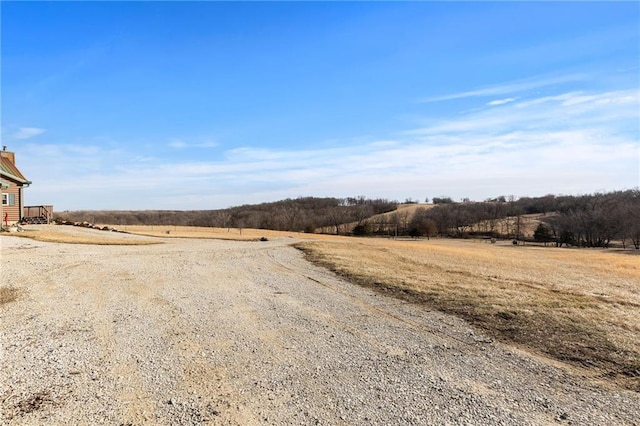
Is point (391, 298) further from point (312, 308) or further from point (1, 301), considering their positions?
point (1, 301)

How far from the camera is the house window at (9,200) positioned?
30772mm

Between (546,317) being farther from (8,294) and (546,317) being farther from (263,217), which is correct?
(263,217)

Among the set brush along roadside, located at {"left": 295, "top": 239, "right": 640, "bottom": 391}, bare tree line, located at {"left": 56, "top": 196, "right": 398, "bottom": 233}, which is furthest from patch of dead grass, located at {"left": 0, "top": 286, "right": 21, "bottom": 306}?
bare tree line, located at {"left": 56, "top": 196, "right": 398, "bottom": 233}

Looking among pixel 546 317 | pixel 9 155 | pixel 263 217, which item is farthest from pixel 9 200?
pixel 263 217

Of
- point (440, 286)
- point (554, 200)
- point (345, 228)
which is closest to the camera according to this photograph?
point (440, 286)

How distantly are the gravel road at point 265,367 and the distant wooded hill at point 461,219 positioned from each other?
74.9 metres

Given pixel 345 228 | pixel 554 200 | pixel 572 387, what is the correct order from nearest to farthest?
pixel 572 387 → pixel 345 228 → pixel 554 200

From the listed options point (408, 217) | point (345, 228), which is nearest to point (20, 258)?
point (345, 228)

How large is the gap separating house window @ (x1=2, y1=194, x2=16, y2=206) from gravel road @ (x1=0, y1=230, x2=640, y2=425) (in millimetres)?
25572

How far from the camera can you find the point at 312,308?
9.38 metres

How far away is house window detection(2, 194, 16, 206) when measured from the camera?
30772 millimetres

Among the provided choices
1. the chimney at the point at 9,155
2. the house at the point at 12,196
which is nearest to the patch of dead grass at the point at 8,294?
the house at the point at 12,196

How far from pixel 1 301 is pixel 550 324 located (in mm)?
11297

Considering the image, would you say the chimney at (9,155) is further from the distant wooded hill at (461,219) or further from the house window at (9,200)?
the distant wooded hill at (461,219)
